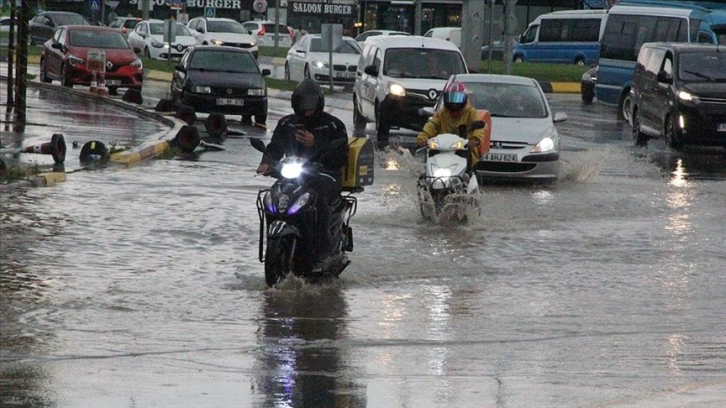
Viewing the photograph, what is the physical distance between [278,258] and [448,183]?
5.04 metres

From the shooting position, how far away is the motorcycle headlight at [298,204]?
1080cm

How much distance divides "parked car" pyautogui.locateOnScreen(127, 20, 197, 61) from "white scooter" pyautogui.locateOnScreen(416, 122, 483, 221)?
40.0 m

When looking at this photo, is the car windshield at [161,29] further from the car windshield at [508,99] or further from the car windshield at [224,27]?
the car windshield at [508,99]

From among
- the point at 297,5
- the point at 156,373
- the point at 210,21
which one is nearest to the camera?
the point at 156,373

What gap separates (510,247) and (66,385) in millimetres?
6892

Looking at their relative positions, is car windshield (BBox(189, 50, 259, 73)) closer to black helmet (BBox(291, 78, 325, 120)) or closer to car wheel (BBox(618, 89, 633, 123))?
car wheel (BBox(618, 89, 633, 123))

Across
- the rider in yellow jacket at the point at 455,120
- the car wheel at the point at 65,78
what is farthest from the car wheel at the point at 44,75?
the rider in yellow jacket at the point at 455,120

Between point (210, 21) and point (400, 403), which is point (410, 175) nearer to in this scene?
point (400, 403)

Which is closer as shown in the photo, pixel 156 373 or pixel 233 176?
pixel 156 373

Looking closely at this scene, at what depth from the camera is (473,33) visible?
42469mm

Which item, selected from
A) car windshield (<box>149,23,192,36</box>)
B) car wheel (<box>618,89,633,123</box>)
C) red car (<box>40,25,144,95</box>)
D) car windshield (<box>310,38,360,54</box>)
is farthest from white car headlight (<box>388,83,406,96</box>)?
car windshield (<box>149,23,192,36</box>)

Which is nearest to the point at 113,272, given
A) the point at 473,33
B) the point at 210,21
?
the point at 473,33

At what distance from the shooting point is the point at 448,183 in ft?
51.3

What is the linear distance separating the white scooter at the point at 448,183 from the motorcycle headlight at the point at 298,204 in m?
4.76
